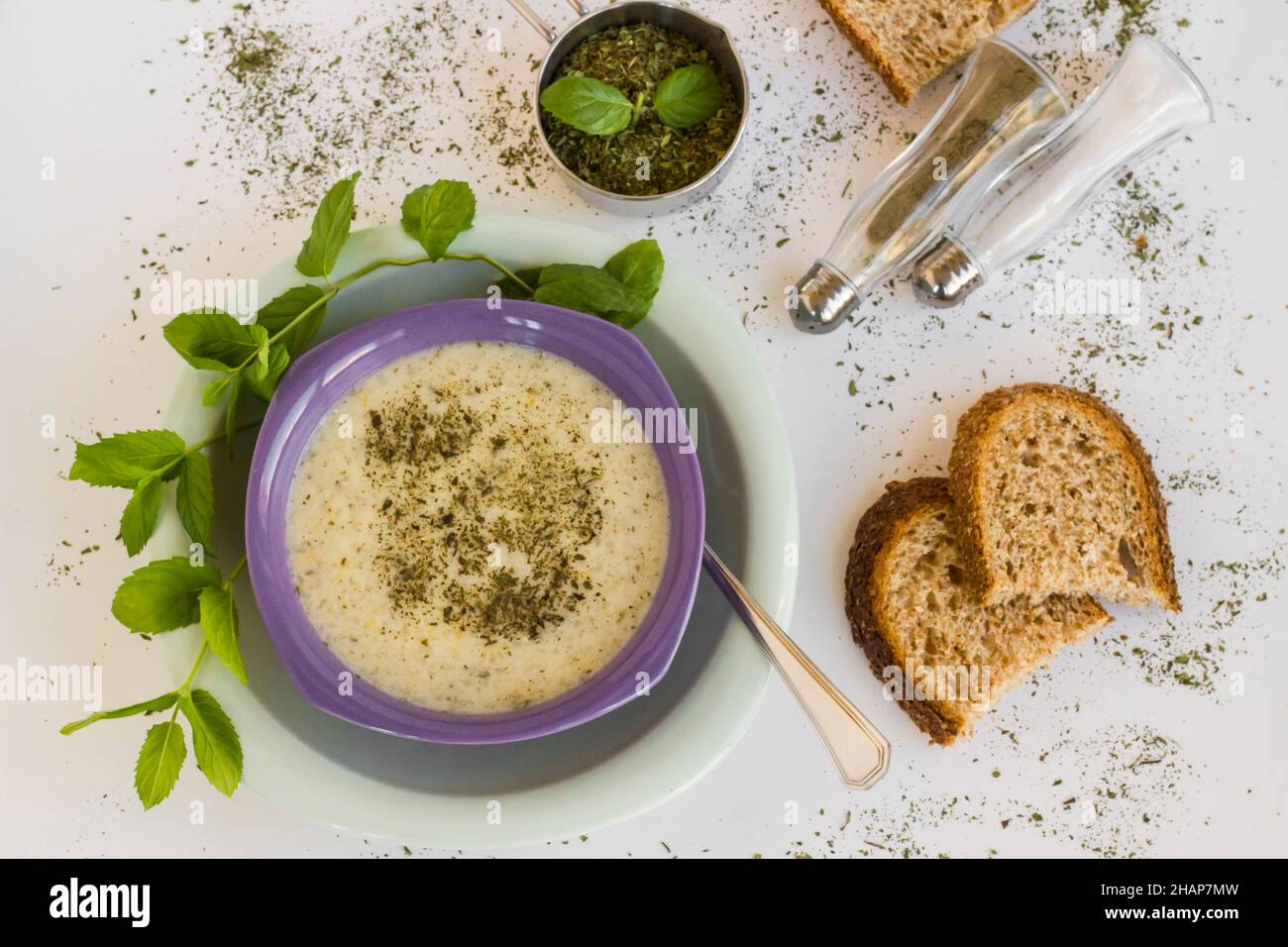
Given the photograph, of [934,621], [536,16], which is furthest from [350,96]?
[934,621]

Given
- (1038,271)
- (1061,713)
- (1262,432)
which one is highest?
(1038,271)

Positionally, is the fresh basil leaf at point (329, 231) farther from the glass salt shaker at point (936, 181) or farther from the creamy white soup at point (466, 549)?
the glass salt shaker at point (936, 181)

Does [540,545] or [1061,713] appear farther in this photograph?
[1061,713]

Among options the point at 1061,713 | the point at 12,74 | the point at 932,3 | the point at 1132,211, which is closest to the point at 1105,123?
the point at 1132,211

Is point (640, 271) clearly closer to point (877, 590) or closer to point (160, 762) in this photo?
point (877, 590)

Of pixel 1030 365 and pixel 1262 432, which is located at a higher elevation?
pixel 1030 365

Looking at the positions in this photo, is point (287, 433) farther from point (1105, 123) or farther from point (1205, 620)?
point (1205, 620)

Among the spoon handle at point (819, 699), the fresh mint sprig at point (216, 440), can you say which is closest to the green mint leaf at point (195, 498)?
the fresh mint sprig at point (216, 440)
